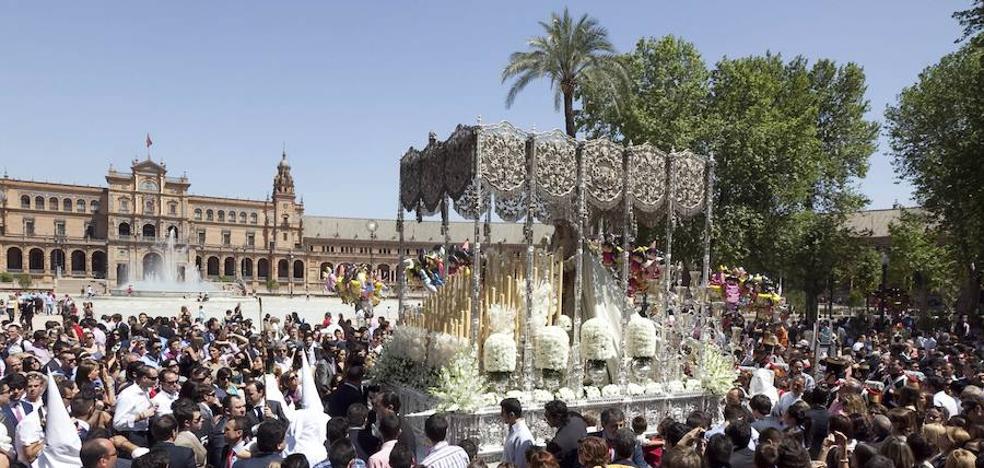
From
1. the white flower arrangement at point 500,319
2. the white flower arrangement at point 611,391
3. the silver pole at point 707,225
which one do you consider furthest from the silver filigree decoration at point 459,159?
the silver pole at point 707,225

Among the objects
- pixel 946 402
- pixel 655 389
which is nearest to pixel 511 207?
pixel 655 389

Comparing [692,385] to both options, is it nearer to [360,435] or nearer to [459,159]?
[459,159]

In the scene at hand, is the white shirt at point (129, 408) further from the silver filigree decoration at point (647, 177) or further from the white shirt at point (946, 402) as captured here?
the white shirt at point (946, 402)

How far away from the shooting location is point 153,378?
7.38 meters

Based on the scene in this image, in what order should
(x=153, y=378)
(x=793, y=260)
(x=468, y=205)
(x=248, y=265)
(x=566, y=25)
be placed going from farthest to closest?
(x=248, y=265), (x=793, y=260), (x=566, y=25), (x=468, y=205), (x=153, y=378)

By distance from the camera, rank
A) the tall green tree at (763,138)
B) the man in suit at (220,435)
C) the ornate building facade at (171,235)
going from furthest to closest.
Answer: the ornate building facade at (171,235), the tall green tree at (763,138), the man in suit at (220,435)

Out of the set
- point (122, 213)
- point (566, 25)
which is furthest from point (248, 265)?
point (566, 25)

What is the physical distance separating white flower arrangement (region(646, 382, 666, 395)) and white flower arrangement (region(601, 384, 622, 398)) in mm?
592

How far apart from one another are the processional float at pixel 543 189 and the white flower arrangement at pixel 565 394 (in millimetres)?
210

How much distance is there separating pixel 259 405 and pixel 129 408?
151cm

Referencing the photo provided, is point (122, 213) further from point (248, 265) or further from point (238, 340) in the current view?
point (238, 340)

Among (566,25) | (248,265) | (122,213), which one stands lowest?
(248,265)

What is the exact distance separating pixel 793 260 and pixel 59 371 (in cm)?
3176

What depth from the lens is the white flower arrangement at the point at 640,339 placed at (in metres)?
11.7
